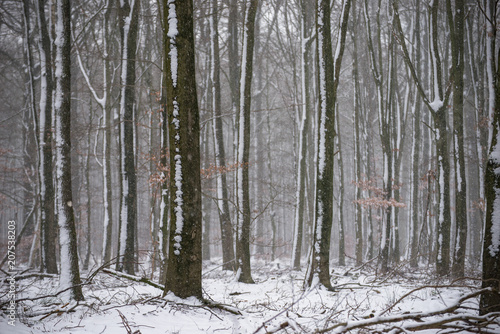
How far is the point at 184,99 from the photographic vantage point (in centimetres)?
428

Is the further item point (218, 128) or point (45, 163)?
point (218, 128)

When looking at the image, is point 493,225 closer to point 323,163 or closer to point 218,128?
point 323,163

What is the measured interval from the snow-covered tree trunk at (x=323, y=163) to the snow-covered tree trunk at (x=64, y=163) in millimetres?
4359

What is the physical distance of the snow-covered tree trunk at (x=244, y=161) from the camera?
8156 mm

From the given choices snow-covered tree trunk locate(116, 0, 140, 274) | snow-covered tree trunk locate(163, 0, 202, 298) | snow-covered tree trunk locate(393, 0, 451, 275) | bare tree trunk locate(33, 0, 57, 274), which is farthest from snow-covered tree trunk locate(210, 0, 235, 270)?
snow-covered tree trunk locate(163, 0, 202, 298)

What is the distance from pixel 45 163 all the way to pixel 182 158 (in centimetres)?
644

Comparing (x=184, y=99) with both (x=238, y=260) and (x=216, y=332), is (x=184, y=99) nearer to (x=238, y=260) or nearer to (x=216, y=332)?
(x=216, y=332)

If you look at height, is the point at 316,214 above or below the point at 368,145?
below

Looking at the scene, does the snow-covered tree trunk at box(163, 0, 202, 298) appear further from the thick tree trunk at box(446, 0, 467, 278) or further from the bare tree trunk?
the thick tree trunk at box(446, 0, 467, 278)

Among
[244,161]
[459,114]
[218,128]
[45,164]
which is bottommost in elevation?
[244,161]

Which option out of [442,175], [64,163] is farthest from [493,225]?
[64,163]

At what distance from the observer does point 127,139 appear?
9062 mm

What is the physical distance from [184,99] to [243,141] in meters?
4.26

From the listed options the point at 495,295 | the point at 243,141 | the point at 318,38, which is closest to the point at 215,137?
the point at 243,141
